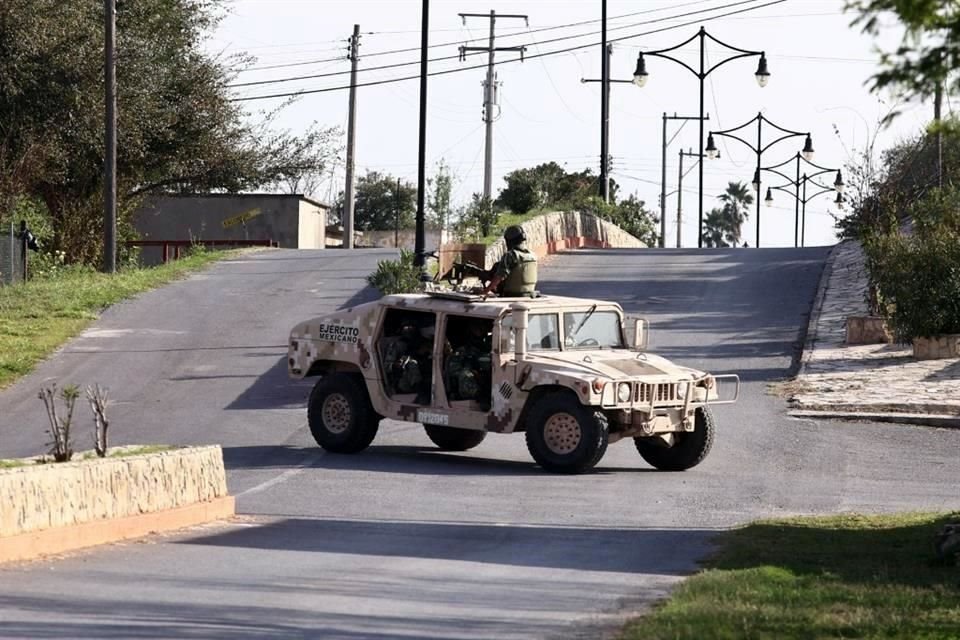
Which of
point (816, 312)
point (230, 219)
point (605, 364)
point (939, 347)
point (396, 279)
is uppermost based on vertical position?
point (230, 219)

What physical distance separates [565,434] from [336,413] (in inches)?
126

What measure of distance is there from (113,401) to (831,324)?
45.0ft

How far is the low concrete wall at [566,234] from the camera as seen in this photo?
41922 millimetres

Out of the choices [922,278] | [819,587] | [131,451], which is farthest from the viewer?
[922,278]

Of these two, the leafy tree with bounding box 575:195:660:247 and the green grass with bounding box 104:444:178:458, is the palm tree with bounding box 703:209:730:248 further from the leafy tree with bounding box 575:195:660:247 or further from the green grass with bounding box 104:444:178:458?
the green grass with bounding box 104:444:178:458

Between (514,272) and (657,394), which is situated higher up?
(514,272)

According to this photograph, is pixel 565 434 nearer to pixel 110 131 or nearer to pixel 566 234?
pixel 110 131

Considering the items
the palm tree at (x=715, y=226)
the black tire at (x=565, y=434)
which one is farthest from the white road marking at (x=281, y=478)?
the palm tree at (x=715, y=226)

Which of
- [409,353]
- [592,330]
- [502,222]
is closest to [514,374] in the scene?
[592,330]

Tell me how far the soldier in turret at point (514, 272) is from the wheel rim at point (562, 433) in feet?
6.57

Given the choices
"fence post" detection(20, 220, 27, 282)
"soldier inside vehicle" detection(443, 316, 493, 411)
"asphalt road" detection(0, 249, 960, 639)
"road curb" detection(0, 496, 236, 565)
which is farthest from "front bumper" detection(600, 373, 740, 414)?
"fence post" detection(20, 220, 27, 282)

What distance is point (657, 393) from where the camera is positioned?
17391 mm

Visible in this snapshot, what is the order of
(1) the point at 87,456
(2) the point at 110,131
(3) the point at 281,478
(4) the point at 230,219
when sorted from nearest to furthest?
1. (1) the point at 87,456
2. (3) the point at 281,478
3. (2) the point at 110,131
4. (4) the point at 230,219

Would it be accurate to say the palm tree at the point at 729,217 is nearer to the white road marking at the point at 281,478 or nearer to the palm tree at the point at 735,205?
the palm tree at the point at 735,205
